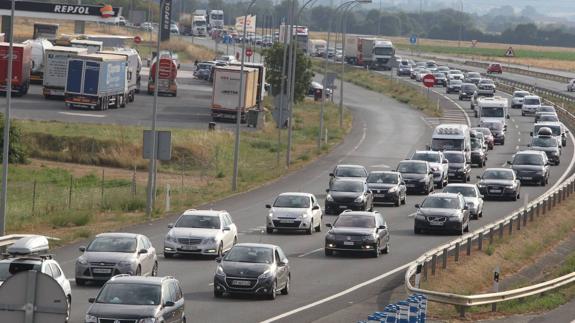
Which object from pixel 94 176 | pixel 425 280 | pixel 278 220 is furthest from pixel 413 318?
pixel 94 176

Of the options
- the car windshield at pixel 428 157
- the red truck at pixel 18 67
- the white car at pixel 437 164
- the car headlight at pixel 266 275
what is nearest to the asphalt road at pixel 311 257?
the car headlight at pixel 266 275

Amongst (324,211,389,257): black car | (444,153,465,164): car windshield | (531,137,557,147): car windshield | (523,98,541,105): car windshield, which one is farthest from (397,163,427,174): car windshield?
(523,98,541,105): car windshield

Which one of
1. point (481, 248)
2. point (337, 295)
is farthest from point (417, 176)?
point (337, 295)

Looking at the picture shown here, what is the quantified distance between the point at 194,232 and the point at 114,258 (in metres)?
6.44

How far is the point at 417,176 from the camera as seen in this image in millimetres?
59344

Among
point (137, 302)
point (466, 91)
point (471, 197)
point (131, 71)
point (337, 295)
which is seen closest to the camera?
point (137, 302)

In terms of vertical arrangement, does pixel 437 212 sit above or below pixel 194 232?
above

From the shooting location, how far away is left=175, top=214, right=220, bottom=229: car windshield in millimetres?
39125

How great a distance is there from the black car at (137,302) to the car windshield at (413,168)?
34.7 meters

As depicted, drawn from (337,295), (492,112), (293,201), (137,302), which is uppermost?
(492,112)

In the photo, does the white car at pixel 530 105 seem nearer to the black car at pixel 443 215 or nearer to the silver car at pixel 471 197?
the silver car at pixel 471 197

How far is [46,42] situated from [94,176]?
37074mm

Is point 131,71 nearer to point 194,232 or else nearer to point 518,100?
point 518,100

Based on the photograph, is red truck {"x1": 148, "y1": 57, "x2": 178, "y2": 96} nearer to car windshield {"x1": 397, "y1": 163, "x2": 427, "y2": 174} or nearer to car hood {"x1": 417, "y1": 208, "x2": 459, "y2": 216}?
car windshield {"x1": 397, "y1": 163, "x2": 427, "y2": 174}
